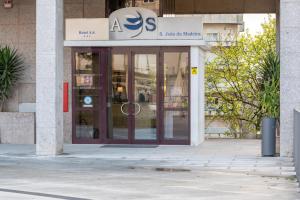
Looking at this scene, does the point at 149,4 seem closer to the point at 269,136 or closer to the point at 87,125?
the point at 87,125

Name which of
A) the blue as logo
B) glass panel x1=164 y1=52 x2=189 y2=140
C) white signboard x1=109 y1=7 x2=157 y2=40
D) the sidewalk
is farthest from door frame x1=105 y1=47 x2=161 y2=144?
the sidewalk

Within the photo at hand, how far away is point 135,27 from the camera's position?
75.2ft

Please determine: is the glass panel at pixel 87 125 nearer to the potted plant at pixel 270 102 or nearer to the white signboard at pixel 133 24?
the white signboard at pixel 133 24

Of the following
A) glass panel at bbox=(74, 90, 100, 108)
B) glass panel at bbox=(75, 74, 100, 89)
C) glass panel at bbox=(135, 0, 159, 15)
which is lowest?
glass panel at bbox=(74, 90, 100, 108)

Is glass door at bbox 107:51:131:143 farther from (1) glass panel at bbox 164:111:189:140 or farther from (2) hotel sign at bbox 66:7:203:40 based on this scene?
(1) glass panel at bbox 164:111:189:140

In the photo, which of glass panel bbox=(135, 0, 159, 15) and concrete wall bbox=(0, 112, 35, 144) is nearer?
concrete wall bbox=(0, 112, 35, 144)

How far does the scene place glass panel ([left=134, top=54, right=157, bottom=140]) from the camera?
75.3 ft

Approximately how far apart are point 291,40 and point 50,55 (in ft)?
18.7

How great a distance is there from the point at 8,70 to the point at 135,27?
13.6 feet

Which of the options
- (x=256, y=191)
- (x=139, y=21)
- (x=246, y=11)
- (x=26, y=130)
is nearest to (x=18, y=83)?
(x=26, y=130)

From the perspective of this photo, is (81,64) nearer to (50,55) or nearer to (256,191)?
(50,55)

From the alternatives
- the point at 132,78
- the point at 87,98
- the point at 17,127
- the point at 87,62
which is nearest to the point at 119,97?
the point at 132,78

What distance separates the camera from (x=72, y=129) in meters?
23.4

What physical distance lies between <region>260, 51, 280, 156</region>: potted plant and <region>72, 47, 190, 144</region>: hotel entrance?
7.93 feet
